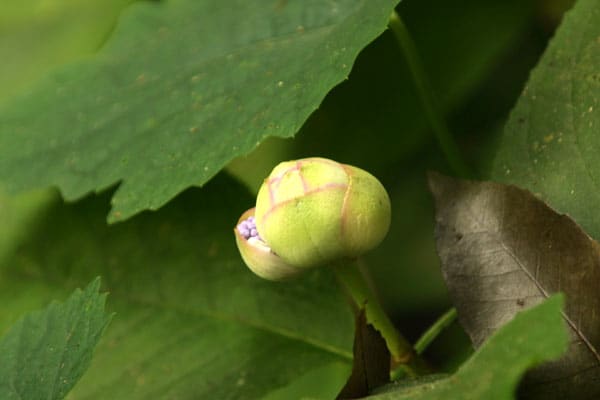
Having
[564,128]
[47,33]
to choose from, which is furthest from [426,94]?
[47,33]

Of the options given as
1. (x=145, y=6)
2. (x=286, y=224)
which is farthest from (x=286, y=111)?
(x=145, y=6)

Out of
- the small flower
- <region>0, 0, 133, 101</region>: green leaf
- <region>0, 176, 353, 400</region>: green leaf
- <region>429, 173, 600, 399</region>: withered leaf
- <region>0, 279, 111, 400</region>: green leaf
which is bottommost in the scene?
<region>0, 176, 353, 400</region>: green leaf

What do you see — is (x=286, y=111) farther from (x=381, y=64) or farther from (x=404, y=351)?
(x=381, y=64)

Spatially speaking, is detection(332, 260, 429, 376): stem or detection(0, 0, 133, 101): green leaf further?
detection(0, 0, 133, 101): green leaf

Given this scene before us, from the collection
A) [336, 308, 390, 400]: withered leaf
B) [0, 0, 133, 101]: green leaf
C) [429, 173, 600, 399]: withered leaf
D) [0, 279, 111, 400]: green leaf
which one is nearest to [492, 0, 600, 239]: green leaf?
[429, 173, 600, 399]: withered leaf

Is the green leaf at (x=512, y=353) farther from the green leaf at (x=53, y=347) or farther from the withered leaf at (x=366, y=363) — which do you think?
the green leaf at (x=53, y=347)

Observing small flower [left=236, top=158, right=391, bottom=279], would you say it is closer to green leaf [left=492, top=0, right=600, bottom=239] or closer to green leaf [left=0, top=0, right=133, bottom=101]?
green leaf [left=492, top=0, right=600, bottom=239]
